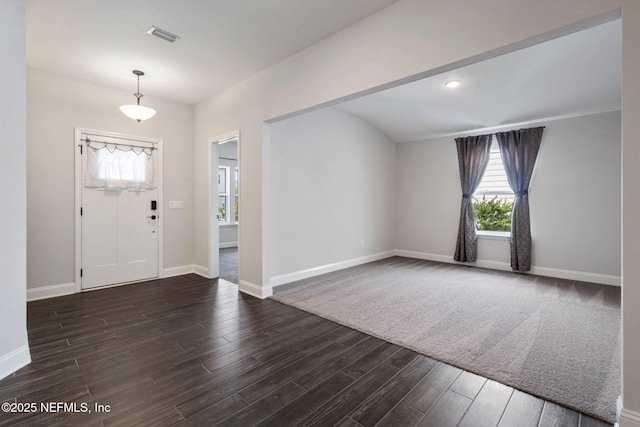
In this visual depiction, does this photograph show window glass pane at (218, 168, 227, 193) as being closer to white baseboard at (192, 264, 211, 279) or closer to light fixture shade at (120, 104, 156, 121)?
white baseboard at (192, 264, 211, 279)

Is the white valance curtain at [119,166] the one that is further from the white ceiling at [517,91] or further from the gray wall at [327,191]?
the white ceiling at [517,91]

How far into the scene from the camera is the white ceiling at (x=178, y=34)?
261cm

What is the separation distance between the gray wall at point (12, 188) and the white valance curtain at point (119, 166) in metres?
2.12

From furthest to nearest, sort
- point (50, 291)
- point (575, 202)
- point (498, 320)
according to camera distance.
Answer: point (575, 202)
point (50, 291)
point (498, 320)

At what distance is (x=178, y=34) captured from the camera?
3.04 m

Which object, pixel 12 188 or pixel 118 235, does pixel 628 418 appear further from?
pixel 118 235

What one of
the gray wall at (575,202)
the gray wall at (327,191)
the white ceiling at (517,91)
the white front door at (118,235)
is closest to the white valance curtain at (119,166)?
the white front door at (118,235)

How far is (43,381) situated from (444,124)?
6.17 meters

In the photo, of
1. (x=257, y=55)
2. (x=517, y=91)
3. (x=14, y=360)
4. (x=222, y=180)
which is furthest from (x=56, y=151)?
(x=517, y=91)

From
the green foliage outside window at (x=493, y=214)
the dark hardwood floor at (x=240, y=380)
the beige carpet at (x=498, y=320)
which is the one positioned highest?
the green foliage outside window at (x=493, y=214)

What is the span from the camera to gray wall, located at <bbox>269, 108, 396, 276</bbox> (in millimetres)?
4480

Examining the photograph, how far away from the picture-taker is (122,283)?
4.51 metres

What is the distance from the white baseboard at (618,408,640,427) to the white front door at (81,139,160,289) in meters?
5.37

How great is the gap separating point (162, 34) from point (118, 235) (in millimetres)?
2964
